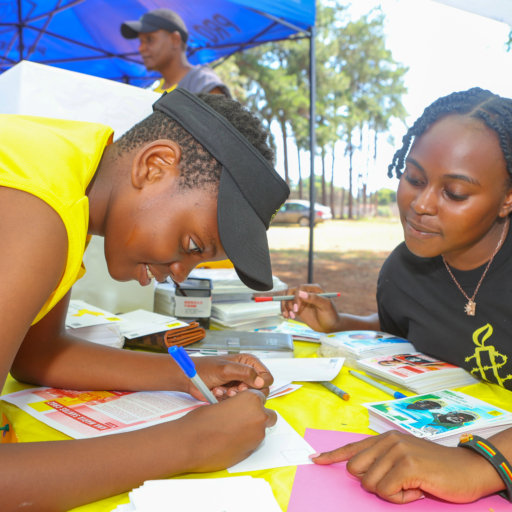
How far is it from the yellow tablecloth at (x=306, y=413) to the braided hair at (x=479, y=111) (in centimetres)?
70

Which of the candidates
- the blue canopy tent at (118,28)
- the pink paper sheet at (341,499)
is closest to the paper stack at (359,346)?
the pink paper sheet at (341,499)

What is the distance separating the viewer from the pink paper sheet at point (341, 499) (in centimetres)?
71

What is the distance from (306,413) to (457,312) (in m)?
0.63

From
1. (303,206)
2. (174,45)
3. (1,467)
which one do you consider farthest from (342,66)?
(1,467)

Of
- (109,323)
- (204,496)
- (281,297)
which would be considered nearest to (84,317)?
(109,323)

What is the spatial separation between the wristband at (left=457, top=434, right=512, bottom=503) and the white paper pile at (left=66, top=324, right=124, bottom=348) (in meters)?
0.98

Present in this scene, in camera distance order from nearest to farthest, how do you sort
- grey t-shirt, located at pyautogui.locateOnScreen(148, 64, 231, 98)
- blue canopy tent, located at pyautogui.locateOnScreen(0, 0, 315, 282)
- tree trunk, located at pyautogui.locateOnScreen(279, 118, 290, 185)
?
A: grey t-shirt, located at pyautogui.locateOnScreen(148, 64, 231, 98), blue canopy tent, located at pyautogui.locateOnScreen(0, 0, 315, 282), tree trunk, located at pyautogui.locateOnScreen(279, 118, 290, 185)

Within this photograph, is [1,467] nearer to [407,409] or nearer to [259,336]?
[407,409]

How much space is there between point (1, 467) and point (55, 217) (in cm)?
38

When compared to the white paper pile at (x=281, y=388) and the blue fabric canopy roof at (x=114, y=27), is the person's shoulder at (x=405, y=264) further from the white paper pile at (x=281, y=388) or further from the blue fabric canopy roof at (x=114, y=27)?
the blue fabric canopy roof at (x=114, y=27)

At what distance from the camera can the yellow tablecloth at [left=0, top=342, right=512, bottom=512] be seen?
0.75 metres

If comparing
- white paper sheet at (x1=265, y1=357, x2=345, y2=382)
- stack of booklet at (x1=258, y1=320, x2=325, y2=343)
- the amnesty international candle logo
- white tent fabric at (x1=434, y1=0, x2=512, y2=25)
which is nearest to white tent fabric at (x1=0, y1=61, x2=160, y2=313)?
stack of booklet at (x1=258, y1=320, x2=325, y2=343)

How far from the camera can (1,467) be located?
0.64 metres

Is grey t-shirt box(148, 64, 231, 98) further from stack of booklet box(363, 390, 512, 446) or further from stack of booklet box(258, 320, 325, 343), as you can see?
stack of booklet box(363, 390, 512, 446)
